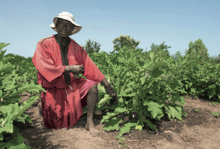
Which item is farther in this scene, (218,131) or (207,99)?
(207,99)

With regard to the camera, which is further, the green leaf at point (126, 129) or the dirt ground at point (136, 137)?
the green leaf at point (126, 129)

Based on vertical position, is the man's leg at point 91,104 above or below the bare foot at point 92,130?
above

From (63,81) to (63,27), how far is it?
91 cm

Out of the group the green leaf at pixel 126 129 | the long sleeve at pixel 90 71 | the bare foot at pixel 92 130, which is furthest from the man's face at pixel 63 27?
the green leaf at pixel 126 129

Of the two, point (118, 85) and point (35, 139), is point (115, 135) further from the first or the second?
point (35, 139)

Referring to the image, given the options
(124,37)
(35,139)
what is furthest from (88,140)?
(124,37)

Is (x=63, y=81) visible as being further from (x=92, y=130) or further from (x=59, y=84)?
(x=92, y=130)

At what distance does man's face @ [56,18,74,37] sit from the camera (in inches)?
101

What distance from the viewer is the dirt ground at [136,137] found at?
7.42ft

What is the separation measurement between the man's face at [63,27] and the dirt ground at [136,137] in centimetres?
167

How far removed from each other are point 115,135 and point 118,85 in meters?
0.86

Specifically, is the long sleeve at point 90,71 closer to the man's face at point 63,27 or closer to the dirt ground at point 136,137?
the man's face at point 63,27

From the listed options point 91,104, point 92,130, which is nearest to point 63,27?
point 91,104

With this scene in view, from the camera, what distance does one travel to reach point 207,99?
15.9 ft
